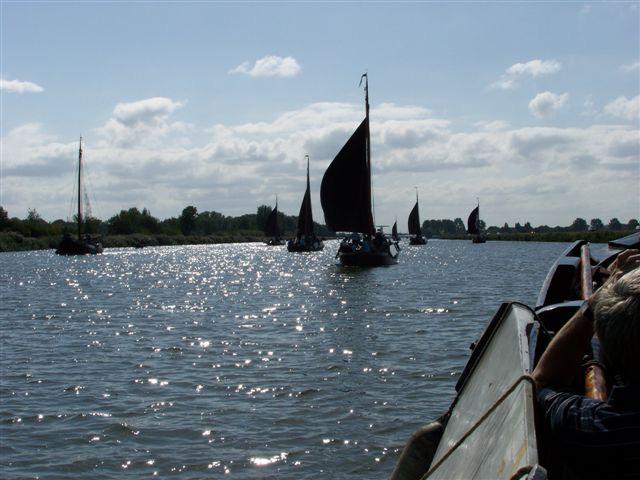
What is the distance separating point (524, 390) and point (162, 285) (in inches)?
1321

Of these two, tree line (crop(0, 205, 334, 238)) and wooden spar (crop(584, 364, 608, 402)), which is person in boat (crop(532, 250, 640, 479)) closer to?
wooden spar (crop(584, 364, 608, 402))

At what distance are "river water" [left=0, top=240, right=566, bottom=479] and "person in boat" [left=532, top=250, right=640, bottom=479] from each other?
15.6ft

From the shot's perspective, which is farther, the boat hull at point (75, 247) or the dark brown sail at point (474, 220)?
the dark brown sail at point (474, 220)

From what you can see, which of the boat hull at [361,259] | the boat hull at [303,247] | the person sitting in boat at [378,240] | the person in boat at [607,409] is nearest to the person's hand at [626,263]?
the person in boat at [607,409]

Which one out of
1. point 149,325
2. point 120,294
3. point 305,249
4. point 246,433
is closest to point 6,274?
point 120,294

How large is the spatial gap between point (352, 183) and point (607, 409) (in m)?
40.2

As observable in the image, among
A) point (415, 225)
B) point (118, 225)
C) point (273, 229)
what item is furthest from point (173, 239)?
point (415, 225)

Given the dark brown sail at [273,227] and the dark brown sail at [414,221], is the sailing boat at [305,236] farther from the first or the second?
the dark brown sail at [414,221]

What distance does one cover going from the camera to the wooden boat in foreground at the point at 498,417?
2844 millimetres

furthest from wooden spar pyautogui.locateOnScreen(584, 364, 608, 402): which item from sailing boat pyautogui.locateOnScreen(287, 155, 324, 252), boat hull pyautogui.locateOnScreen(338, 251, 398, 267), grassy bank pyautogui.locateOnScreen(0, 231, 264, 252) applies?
grassy bank pyautogui.locateOnScreen(0, 231, 264, 252)

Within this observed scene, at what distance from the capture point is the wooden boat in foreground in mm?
2844

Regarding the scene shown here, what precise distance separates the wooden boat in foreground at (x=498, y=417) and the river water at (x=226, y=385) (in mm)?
2579

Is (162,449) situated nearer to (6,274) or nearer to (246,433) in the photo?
(246,433)

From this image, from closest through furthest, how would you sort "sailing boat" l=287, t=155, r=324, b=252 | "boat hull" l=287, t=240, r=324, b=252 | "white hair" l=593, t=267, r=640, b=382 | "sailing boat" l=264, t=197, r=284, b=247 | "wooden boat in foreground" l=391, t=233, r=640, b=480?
"white hair" l=593, t=267, r=640, b=382, "wooden boat in foreground" l=391, t=233, r=640, b=480, "sailing boat" l=287, t=155, r=324, b=252, "boat hull" l=287, t=240, r=324, b=252, "sailing boat" l=264, t=197, r=284, b=247
